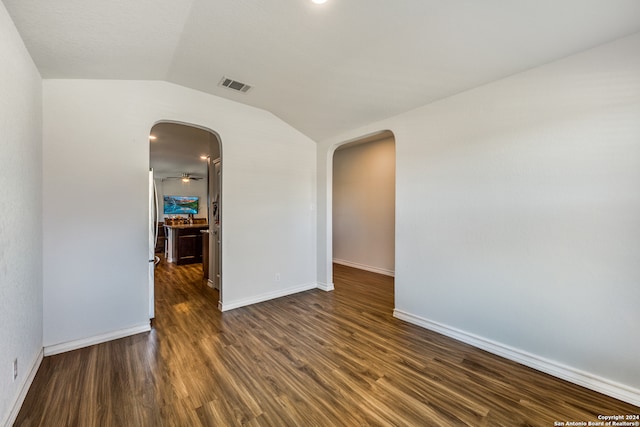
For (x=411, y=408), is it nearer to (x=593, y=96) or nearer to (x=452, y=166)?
(x=452, y=166)

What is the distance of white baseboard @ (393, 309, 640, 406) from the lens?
188 centimetres

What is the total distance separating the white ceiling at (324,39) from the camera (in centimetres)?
177

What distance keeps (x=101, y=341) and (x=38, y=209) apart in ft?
4.75

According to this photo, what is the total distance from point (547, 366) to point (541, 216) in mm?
1282

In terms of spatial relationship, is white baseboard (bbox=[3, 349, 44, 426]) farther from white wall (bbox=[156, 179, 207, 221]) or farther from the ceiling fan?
white wall (bbox=[156, 179, 207, 221])

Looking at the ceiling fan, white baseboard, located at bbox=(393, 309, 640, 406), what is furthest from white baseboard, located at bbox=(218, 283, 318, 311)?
the ceiling fan

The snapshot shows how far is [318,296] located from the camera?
415 cm

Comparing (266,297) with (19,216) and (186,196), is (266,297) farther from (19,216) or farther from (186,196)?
(186,196)

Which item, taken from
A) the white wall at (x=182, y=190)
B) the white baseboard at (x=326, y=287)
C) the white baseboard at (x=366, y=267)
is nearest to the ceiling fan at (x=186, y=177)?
the white wall at (x=182, y=190)

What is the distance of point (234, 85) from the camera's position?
3156mm

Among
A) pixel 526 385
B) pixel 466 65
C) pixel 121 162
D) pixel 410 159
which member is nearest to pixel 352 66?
pixel 466 65

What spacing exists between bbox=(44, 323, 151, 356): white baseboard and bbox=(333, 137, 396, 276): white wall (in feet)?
14.2

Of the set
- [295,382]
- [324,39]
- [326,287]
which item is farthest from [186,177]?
[295,382]

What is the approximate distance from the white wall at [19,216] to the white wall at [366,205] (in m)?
5.12
